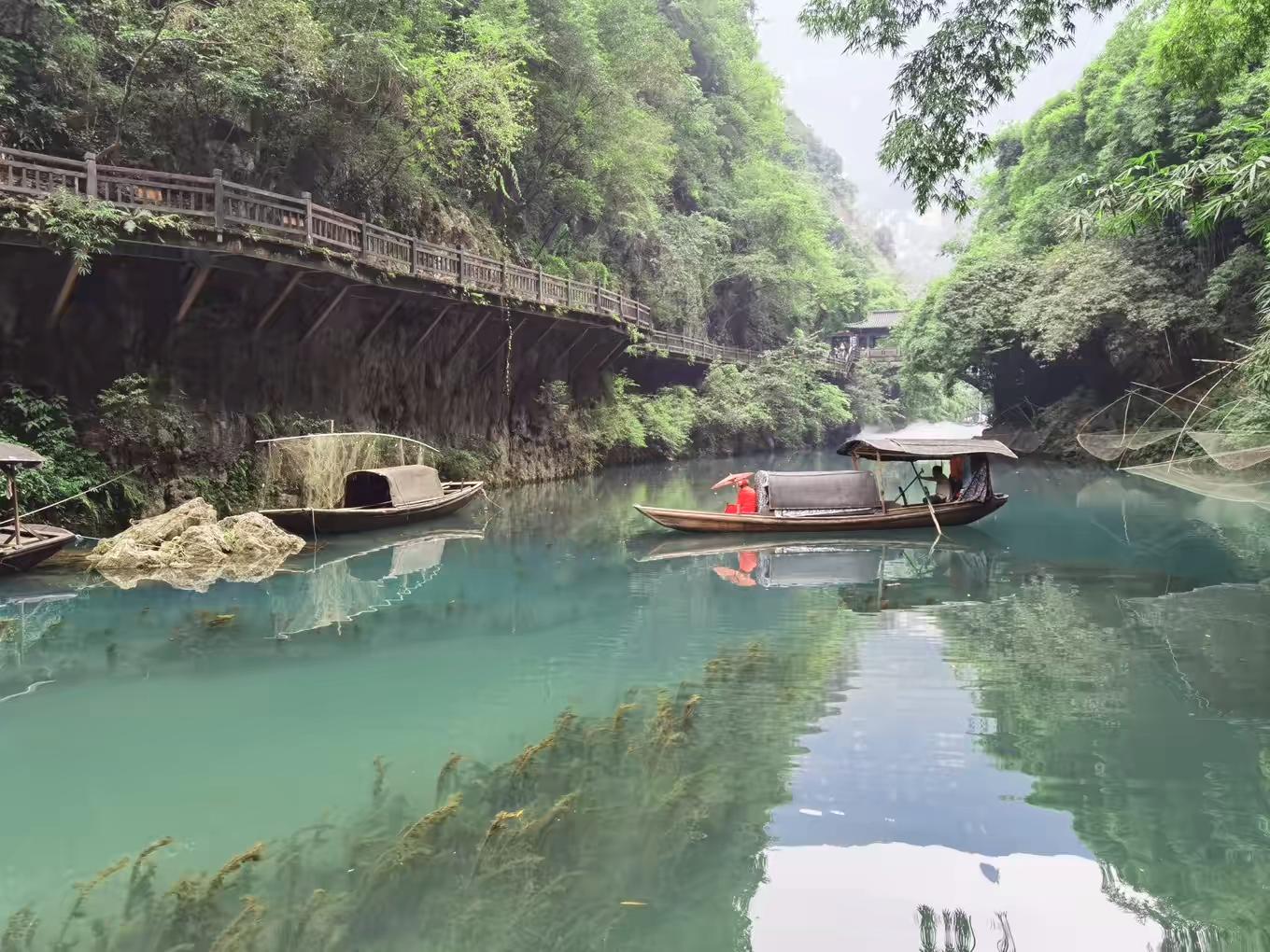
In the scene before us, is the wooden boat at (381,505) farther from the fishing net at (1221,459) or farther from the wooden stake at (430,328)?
the fishing net at (1221,459)

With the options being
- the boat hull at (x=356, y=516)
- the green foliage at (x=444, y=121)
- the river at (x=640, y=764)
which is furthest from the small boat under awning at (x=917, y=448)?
the green foliage at (x=444, y=121)

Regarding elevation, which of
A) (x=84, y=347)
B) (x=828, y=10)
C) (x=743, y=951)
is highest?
(x=828, y=10)

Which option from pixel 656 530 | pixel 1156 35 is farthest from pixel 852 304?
pixel 656 530

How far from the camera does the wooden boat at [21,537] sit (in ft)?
31.5

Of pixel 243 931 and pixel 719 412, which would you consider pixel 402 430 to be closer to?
pixel 243 931

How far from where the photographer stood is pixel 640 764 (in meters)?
5.07

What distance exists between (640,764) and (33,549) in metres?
8.31

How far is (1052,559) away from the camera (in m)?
12.0

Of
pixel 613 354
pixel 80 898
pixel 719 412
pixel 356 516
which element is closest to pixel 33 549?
pixel 356 516

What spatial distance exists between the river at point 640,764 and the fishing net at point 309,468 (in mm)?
3986

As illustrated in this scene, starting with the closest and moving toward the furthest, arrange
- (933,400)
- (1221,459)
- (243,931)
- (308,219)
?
(243,931), (1221,459), (308,219), (933,400)

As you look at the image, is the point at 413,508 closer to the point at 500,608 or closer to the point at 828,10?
the point at 500,608

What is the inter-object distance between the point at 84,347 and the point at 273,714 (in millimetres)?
8674

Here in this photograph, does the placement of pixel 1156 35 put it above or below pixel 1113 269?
above
